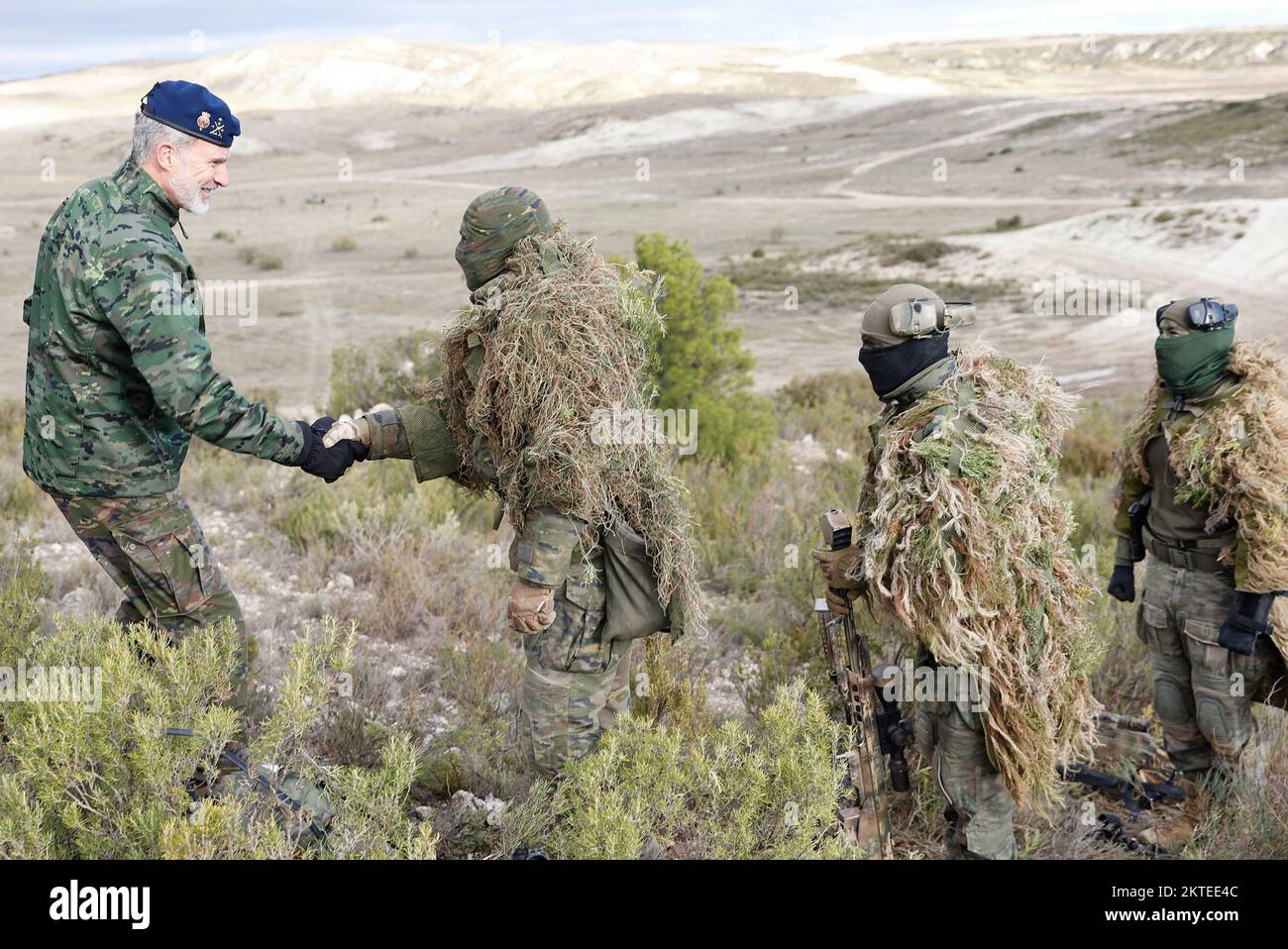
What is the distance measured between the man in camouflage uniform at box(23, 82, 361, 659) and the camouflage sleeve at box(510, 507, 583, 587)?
0.77 m

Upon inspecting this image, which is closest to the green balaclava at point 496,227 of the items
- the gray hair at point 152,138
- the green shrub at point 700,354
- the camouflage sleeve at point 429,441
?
the camouflage sleeve at point 429,441

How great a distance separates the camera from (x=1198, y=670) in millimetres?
3893

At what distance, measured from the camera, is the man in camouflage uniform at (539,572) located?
312 centimetres

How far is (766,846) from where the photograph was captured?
118 inches

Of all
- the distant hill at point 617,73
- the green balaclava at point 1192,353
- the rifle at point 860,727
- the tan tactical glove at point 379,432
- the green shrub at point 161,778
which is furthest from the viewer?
the distant hill at point 617,73

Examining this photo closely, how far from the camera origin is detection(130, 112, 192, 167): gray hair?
10.3 feet

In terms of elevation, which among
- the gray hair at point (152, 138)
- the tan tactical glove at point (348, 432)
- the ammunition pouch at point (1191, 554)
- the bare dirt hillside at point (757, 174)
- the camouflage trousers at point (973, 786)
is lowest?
the camouflage trousers at point (973, 786)

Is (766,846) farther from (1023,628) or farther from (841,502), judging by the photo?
(841,502)

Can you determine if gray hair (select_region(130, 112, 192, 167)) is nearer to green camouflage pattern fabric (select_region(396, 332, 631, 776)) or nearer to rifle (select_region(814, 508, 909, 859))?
green camouflage pattern fabric (select_region(396, 332, 631, 776))

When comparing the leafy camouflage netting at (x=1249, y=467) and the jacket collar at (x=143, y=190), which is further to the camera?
the leafy camouflage netting at (x=1249, y=467)

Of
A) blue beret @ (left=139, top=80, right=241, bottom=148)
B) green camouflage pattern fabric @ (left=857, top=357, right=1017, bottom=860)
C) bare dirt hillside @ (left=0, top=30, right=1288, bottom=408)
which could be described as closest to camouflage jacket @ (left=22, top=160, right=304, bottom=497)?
blue beret @ (left=139, top=80, right=241, bottom=148)

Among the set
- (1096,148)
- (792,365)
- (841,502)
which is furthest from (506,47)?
(841,502)

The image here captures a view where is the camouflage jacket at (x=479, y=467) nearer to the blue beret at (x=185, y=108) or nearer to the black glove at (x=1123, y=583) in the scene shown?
the blue beret at (x=185, y=108)
